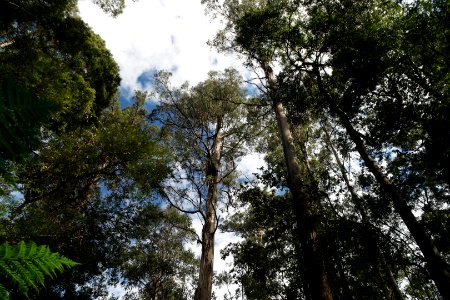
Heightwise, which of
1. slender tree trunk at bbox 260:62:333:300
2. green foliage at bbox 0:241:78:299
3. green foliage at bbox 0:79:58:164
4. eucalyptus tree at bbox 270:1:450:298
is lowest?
green foliage at bbox 0:241:78:299

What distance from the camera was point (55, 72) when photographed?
29.1 feet

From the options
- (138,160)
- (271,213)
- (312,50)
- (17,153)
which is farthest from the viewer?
(271,213)

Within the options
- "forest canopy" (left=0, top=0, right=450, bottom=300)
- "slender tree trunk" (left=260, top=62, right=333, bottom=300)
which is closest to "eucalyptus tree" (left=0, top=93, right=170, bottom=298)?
"forest canopy" (left=0, top=0, right=450, bottom=300)

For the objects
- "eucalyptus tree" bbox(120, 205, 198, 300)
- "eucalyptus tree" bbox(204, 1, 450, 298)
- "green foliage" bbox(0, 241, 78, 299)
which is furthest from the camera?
"eucalyptus tree" bbox(120, 205, 198, 300)

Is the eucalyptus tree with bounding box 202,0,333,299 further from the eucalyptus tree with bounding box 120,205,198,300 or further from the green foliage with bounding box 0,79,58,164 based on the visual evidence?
the eucalyptus tree with bounding box 120,205,198,300

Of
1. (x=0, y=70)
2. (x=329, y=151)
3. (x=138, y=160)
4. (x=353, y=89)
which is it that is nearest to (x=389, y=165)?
(x=353, y=89)

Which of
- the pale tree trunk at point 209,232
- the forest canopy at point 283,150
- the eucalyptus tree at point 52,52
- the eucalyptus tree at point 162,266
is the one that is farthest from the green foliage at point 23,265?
the eucalyptus tree at point 162,266

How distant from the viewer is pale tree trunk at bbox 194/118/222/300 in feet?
31.0

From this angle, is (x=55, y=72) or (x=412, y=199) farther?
(x=412, y=199)

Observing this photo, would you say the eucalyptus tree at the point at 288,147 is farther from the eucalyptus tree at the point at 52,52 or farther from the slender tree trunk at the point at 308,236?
the eucalyptus tree at the point at 52,52

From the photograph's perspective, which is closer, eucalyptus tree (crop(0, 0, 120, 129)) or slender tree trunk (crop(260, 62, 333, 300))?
slender tree trunk (crop(260, 62, 333, 300))

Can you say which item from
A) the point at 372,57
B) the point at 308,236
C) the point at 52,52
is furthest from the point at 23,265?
the point at 52,52

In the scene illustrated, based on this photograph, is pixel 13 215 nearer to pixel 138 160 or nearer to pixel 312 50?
pixel 138 160

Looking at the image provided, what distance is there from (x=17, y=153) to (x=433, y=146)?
35.0 feet
